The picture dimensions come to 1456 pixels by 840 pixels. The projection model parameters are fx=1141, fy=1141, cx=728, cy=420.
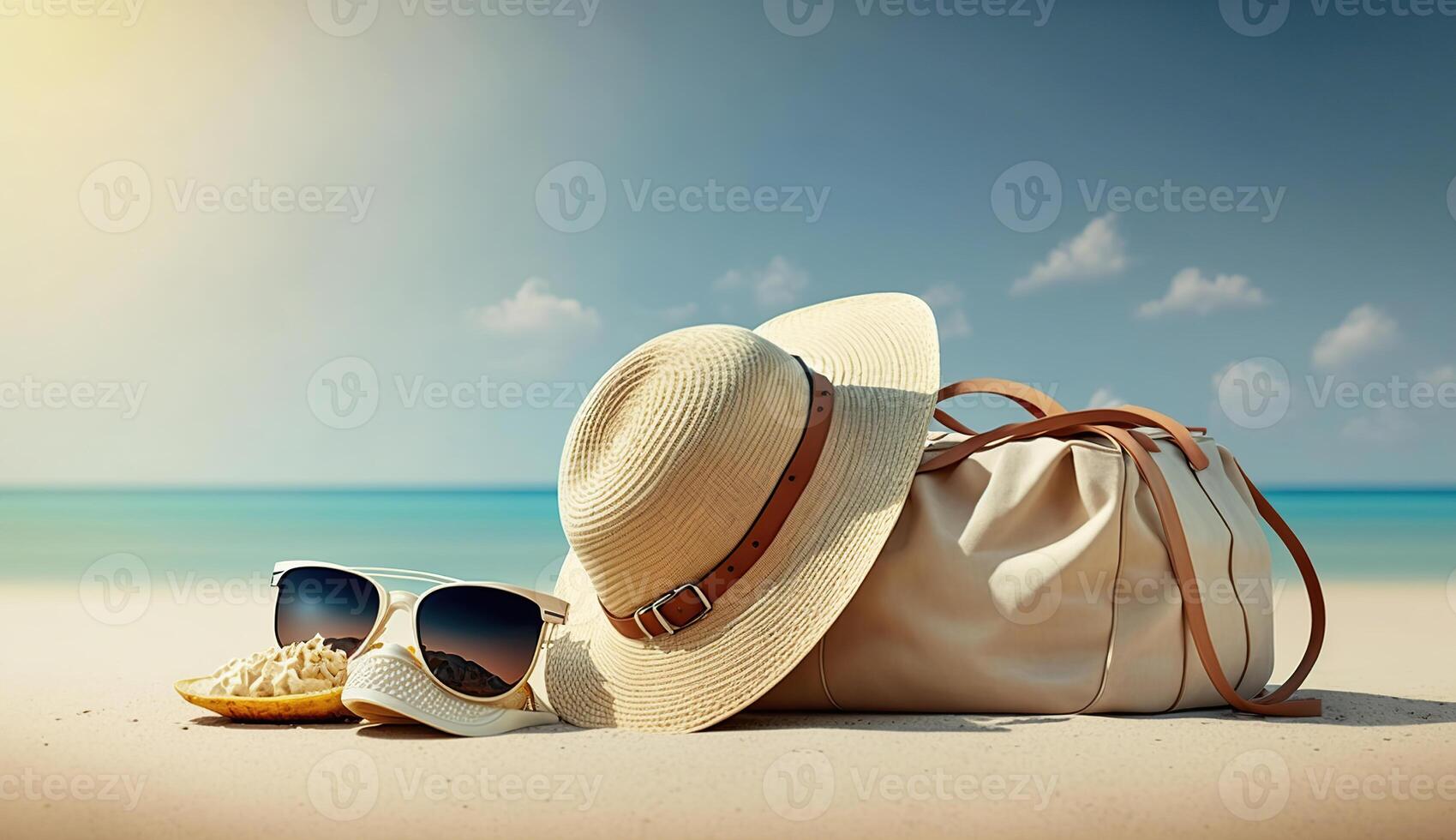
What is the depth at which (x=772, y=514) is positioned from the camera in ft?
8.52

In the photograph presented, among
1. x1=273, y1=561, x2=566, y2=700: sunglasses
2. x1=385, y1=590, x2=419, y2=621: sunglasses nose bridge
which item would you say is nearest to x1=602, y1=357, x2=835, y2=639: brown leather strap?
x1=273, y1=561, x2=566, y2=700: sunglasses

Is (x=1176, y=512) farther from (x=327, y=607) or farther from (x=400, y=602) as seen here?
(x=327, y=607)

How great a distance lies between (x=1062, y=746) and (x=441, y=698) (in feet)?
4.35

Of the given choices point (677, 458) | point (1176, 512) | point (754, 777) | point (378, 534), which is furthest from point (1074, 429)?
point (378, 534)

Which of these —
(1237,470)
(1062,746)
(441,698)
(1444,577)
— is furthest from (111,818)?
(1444,577)

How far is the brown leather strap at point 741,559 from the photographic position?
2.59m

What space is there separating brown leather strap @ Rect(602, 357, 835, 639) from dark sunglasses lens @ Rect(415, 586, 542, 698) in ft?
0.82

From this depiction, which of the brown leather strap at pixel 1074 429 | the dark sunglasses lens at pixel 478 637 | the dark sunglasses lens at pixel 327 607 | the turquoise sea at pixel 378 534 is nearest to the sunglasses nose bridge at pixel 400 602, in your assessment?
the dark sunglasses lens at pixel 327 607

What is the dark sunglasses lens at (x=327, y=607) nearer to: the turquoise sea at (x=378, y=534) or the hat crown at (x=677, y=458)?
the hat crown at (x=677, y=458)

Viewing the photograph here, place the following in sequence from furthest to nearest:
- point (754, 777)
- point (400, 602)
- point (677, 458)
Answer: point (400, 602), point (677, 458), point (754, 777)

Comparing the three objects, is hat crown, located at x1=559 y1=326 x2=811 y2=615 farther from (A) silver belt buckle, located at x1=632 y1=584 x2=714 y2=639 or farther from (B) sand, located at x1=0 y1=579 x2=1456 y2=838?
(B) sand, located at x1=0 y1=579 x2=1456 y2=838

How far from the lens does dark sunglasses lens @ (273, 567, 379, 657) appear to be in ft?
9.14

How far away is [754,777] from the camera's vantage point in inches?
83.4

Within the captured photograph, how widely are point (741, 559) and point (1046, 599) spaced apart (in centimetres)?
69
